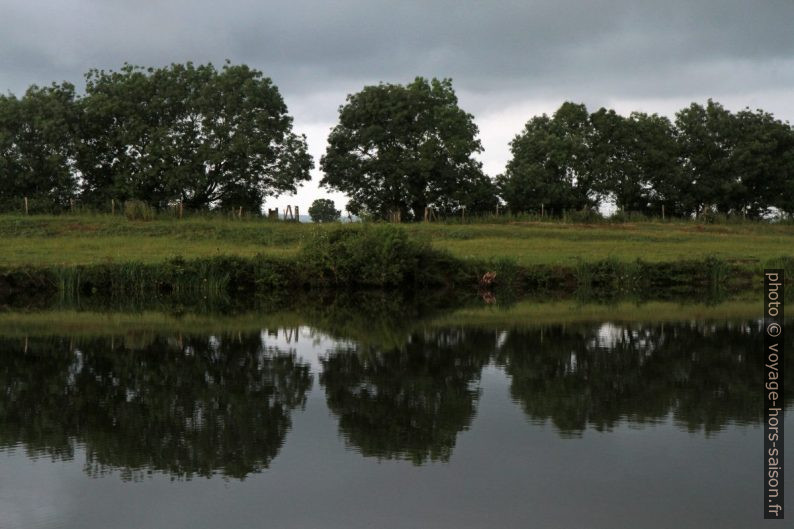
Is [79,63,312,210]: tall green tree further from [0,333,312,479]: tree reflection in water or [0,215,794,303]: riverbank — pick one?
[0,333,312,479]: tree reflection in water

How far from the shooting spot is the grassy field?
37.9m

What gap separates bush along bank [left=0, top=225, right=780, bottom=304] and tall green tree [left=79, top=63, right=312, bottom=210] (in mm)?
22330

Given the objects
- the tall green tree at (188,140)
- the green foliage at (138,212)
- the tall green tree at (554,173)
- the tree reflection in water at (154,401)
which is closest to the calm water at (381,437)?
the tree reflection in water at (154,401)

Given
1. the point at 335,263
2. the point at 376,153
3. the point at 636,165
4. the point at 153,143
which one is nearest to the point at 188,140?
the point at 153,143

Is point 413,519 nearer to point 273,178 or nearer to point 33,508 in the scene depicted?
point 33,508

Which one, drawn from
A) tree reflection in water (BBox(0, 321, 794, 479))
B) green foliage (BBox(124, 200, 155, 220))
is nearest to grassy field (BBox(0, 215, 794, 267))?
green foliage (BBox(124, 200, 155, 220))

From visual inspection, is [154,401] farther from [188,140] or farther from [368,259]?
[188,140]

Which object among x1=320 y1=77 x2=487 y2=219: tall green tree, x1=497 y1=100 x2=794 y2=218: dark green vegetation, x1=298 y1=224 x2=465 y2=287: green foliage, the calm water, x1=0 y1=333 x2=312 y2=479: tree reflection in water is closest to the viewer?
the calm water

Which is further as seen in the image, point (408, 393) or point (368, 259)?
point (368, 259)

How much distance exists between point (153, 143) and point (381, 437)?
48.4 m

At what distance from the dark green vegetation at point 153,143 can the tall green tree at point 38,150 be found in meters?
0.07

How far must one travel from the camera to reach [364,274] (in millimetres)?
34594

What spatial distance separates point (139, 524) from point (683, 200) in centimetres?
6634

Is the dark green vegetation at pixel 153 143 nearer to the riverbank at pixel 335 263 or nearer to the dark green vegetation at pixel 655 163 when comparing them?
the riverbank at pixel 335 263
